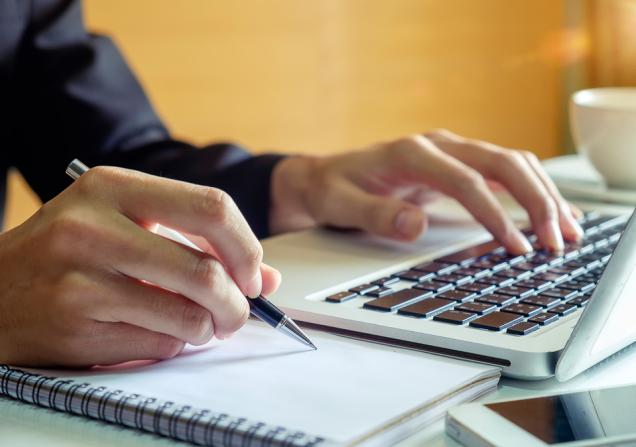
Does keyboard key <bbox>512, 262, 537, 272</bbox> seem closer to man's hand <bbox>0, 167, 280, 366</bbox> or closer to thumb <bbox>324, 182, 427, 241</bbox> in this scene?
thumb <bbox>324, 182, 427, 241</bbox>

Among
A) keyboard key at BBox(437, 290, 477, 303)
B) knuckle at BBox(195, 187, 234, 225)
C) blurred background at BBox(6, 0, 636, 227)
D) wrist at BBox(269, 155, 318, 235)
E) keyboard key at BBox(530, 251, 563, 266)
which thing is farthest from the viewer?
blurred background at BBox(6, 0, 636, 227)

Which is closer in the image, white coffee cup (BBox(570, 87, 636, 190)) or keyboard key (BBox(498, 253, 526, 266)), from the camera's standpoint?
keyboard key (BBox(498, 253, 526, 266))

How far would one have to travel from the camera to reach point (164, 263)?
53cm

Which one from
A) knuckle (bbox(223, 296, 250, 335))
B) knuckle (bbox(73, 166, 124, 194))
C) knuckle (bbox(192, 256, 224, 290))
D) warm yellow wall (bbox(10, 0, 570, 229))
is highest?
knuckle (bbox(73, 166, 124, 194))

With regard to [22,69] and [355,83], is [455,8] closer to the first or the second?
[355,83]

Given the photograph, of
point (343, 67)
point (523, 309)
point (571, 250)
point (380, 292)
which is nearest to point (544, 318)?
point (523, 309)

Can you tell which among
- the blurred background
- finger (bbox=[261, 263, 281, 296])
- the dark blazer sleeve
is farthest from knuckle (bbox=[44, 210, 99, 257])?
the blurred background

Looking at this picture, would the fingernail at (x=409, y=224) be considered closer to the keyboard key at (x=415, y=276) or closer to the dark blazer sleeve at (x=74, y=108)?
the keyboard key at (x=415, y=276)

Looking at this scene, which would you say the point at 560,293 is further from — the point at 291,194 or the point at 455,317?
the point at 291,194

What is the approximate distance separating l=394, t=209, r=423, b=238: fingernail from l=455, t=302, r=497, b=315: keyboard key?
0.70 feet

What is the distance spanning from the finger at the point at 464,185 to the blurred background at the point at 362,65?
1.13m

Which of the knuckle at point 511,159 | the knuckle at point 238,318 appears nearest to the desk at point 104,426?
the knuckle at point 238,318

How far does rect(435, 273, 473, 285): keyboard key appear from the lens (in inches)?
27.1

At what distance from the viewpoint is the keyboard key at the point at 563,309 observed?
2.00 ft
